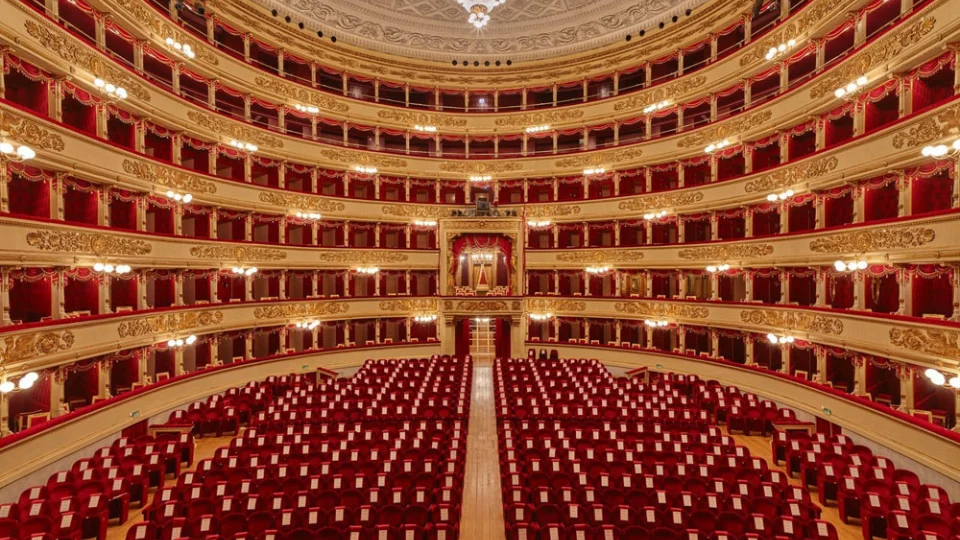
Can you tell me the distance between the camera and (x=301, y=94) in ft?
84.3

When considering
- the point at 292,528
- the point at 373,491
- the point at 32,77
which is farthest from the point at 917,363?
the point at 32,77

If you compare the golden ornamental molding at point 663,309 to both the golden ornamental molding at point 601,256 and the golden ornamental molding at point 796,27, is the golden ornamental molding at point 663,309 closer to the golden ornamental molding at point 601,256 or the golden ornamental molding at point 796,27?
the golden ornamental molding at point 601,256

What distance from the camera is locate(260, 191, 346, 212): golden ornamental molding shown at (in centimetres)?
2336

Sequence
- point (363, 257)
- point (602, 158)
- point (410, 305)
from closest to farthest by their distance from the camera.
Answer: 1. point (363, 257)
2. point (602, 158)
3. point (410, 305)

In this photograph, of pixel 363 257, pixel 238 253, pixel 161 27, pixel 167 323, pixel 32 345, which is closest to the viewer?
pixel 32 345

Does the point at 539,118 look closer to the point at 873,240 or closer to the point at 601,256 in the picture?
the point at 601,256

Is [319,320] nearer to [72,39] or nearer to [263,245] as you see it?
[263,245]

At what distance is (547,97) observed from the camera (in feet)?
103

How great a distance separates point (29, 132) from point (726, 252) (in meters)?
21.9

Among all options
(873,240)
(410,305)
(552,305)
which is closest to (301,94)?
(410,305)

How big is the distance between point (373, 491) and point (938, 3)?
15.8m

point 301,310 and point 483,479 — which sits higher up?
point 301,310

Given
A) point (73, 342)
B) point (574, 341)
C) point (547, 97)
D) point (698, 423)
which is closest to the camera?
point (73, 342)

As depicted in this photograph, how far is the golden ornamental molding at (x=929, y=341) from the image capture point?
11172mm
